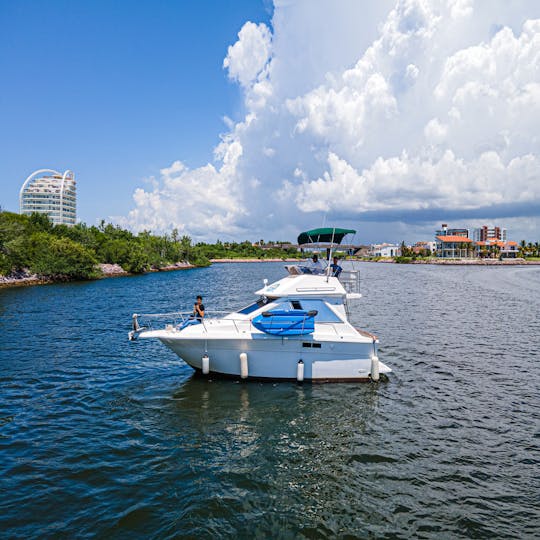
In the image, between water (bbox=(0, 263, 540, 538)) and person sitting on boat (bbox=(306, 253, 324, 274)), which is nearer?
water (bbox=(0, 263, 540, 538))

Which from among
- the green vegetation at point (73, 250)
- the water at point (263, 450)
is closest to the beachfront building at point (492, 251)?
the green vegetation at point (73, 250)

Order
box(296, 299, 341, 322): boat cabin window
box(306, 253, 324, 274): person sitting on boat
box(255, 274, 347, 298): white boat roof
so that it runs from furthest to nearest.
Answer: box(306, 253, 324, 274): person sitting on boat → box(255, 274, 347, 298): white boat roof → box(296, 299, 341, 322): boat cabin window

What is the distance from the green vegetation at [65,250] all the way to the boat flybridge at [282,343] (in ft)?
167

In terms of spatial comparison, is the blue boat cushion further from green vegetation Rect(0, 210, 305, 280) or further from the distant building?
the distant building

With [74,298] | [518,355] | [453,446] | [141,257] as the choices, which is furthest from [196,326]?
[141,257]

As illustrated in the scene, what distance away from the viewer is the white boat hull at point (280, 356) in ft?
44.1

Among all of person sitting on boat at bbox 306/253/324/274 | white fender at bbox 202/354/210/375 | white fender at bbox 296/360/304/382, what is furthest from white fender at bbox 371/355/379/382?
white fender at bbox 202/354/210/375

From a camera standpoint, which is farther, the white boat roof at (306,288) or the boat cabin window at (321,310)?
the white boat roof at (306,288)

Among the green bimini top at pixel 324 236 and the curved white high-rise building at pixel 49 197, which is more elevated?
the curved white high-rise building at pixel 49 197

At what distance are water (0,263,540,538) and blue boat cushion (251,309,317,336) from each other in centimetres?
223

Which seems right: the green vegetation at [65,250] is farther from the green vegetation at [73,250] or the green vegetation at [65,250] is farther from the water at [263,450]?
the water at [263,450]

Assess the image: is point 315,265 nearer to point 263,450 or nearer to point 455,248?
point 263,450

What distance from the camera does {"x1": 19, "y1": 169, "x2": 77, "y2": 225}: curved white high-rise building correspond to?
183250 mm

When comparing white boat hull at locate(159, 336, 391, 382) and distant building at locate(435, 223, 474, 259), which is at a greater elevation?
→ distant building at locate(435, 223, 474, 259)
